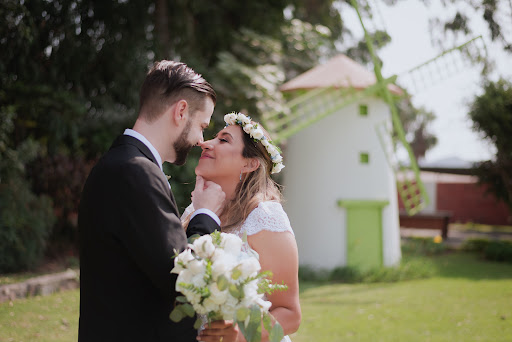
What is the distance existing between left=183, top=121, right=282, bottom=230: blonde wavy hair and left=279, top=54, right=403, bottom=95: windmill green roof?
10.1 metres

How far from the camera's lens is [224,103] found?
532 inches

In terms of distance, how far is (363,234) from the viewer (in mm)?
13344

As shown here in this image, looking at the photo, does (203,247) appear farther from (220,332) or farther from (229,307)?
(220,332)

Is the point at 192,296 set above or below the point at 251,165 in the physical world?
below

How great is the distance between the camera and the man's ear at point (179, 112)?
8.08ft

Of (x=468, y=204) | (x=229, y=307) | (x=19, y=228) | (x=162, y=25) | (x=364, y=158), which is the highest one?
(x=162, y=25)

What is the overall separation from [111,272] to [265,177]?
128 cm

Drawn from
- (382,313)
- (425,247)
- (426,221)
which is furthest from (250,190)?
(426,221)

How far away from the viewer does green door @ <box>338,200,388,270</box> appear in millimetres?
13234

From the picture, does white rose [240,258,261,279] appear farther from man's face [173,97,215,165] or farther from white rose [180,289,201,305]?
man's face [173,97,215,165]

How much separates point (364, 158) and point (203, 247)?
39.3 feet

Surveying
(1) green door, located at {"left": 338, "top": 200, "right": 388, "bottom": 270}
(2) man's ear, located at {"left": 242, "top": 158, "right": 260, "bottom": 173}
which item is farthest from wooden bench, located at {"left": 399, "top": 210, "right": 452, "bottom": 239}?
(2) man's ear, located at {"left": 242, "top": 158, "right": 260, "bottom": 173}

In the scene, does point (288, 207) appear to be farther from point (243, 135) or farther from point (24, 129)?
point (243, 135)

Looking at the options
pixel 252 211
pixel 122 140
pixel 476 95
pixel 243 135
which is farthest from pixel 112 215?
pixel 476 95
